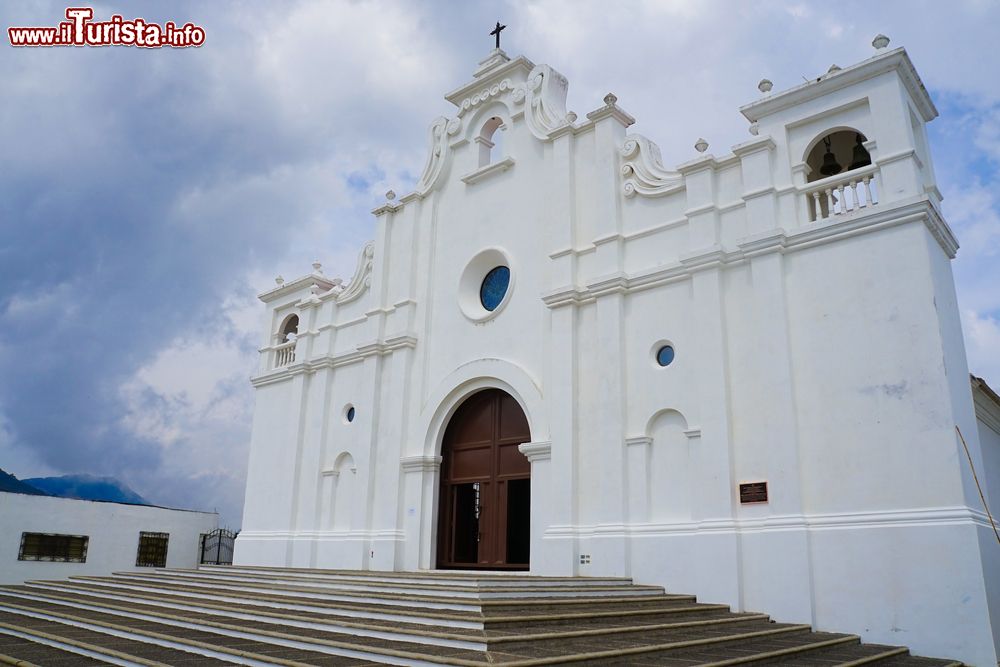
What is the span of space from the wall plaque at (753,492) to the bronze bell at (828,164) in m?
5.24

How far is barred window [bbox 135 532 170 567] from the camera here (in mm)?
25938

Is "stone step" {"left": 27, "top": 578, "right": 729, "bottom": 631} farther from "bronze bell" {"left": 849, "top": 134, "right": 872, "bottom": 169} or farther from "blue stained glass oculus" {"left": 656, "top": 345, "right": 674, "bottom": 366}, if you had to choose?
"bronze bell" {"left": 849, "top": 134, "right": 872, "bottom": 169}

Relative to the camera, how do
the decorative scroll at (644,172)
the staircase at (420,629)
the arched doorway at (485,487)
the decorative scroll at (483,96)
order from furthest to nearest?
the decorative scroll at (483,96)
the arched doorway at (485,487)
the decorative scroll at (644,172)
the staircase at (420,629)

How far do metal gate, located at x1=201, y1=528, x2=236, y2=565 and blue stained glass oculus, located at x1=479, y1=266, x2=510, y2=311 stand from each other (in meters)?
16.4

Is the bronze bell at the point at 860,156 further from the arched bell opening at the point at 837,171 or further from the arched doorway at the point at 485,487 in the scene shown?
the arched doorway at the point at 485,487

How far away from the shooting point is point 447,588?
9.30 m

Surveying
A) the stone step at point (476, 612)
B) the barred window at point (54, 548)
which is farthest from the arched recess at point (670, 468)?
the barred window at point (54, 548)

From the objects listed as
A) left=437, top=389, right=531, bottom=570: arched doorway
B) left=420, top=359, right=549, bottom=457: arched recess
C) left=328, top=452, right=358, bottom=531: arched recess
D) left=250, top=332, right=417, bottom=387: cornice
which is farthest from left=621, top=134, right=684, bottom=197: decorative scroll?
left=328, top=452, right=358, bottom=531: arched recess

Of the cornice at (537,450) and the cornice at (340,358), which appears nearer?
the cornice at (537,450)

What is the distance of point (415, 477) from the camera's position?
15.7 metres

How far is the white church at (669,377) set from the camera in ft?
33.4

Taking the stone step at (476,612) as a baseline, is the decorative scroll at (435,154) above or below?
above

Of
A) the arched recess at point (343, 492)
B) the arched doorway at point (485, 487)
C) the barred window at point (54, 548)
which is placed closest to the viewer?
the arched doorway at point (485, 487)

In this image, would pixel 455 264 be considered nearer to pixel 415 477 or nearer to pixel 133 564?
pixel 415 477
